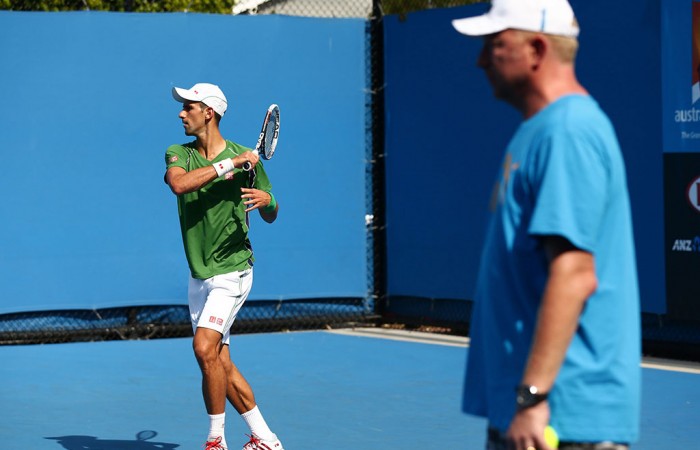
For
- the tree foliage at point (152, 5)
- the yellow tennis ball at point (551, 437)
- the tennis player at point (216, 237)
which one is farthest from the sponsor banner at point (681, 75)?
the yellow tennis ball at point (551, 437)

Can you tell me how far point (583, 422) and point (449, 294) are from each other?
28.7 ft

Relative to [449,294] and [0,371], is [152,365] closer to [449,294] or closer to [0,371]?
[0,371]

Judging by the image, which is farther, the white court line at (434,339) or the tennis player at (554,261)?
the white court line at (434,339)

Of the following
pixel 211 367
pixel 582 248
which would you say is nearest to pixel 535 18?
pixel 582 248

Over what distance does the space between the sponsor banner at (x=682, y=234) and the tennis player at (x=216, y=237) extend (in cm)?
382

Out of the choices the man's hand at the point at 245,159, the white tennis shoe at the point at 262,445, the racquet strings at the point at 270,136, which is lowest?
the white tennis shoe at the point at 262,445

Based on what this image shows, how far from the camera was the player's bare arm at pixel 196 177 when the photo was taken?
6.29 m

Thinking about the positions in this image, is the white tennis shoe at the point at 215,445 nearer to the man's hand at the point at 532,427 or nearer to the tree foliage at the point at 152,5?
the man's hand at the point at 532,427

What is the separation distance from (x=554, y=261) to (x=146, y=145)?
8.76m

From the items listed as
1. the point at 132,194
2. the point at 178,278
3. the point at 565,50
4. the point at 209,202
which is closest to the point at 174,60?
the point at 132,194

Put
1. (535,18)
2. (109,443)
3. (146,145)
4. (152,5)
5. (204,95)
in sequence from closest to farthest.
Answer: (535,18), (204,95), (109,443), (146,145), (152,5)

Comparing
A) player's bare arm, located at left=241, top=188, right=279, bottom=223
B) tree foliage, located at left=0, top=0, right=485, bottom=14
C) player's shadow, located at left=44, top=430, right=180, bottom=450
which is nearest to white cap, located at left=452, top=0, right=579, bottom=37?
player's bare arm, located at left=241, top=188, right=279, bottom=223

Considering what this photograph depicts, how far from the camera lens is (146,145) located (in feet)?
36.3

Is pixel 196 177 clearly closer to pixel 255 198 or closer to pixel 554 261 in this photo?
pixel 255 198
